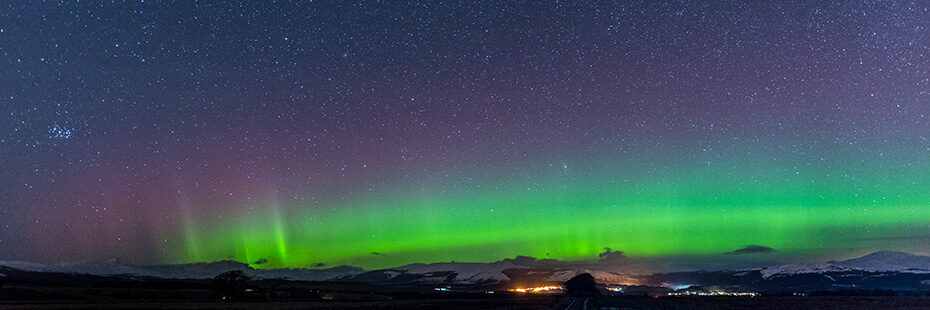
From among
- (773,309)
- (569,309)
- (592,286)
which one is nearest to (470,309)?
(569,309)

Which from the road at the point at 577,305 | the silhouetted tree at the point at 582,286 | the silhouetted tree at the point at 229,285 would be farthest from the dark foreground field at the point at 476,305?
the silhouetted tree at the point at 582,286

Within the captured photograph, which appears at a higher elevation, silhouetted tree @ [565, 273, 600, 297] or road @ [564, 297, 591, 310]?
road @ [564, 297, 591, 310]

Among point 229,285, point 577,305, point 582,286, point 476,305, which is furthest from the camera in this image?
point 582,286

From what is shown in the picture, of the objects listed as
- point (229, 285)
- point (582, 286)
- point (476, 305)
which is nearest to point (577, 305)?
point (476, 305)

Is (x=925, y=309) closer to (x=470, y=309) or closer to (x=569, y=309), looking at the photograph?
(x=569, y=309)

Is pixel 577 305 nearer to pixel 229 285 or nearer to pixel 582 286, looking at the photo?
pixel 229 285

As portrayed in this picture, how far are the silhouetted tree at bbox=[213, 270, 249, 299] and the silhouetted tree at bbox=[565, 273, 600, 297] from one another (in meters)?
74.4

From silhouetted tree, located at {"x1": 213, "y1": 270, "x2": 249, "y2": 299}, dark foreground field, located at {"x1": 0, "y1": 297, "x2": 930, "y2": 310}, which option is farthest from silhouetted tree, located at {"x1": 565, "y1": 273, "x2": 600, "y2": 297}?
silhouetted tree, located at {"x1": 213, "y1": 270, "x2": 249, "y2": 299}

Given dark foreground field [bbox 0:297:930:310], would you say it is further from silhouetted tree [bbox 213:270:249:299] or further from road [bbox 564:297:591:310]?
silhouetted tree [bbox 213:270:249:299]

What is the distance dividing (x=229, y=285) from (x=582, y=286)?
78994mm

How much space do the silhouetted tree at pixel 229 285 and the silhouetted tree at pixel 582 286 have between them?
74.4m

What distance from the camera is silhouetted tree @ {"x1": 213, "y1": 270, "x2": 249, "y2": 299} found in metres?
81.2

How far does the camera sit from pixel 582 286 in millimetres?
135500

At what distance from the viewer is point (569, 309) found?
54781 mm
